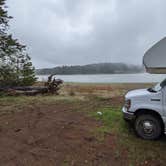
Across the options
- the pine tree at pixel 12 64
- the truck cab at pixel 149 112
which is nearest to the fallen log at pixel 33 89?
the pine tree at pixel 12 64

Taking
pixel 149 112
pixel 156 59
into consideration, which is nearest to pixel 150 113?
pixel 149 112

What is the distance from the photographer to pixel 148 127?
7438mm

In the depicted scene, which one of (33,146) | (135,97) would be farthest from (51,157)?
(135,97)

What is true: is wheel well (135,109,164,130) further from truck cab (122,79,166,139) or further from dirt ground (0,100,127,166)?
dirt ground (0,100,127,166)

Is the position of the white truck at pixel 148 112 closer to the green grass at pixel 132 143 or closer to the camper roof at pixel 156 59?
the green grass at pixel 132 143

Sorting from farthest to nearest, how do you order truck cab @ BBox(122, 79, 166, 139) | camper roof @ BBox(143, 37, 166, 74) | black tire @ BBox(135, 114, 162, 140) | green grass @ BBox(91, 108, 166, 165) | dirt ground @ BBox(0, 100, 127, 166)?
black tire @ BBox(135, 114, 162, 140) → truck cab @ BBox(122, 79, 166, 139) → green grass @ BBox(91, 108, 166, 165) → dirt ground @ BBox(0, 100, 127, 166) → camper roof @ BBox(143, 37, 166, 74)

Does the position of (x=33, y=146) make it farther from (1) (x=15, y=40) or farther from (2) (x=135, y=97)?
(1) (x=15, y=40)

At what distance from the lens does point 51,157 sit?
238 inches

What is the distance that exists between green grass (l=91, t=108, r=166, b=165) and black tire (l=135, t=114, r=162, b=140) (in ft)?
0.58

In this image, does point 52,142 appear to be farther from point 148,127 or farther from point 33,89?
point 33,89

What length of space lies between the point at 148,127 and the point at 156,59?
3.50 m

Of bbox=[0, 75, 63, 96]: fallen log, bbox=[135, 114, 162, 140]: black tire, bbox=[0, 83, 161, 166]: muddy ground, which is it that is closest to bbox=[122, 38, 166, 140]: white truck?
bbox=[135, 114, 162, 140]: black tire

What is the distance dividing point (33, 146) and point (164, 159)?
10.2 feet

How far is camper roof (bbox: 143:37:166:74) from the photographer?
4301 millimetres
